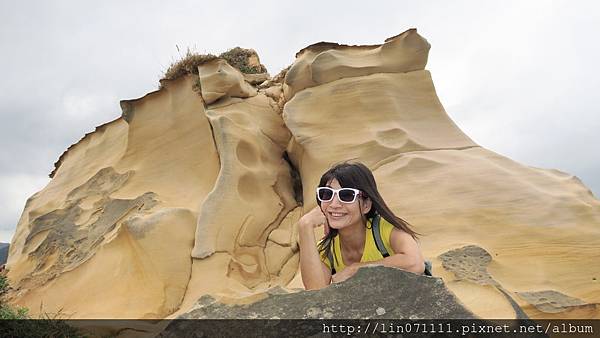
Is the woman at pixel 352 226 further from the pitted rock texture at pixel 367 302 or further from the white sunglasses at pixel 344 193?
the pitted rock texture at pixel 367 302

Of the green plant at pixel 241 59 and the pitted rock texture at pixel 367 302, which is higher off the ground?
the green plant at pixel 241 59

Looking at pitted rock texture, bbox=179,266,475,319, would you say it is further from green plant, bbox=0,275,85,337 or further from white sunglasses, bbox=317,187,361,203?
green plant, bbox=0,275,85,337

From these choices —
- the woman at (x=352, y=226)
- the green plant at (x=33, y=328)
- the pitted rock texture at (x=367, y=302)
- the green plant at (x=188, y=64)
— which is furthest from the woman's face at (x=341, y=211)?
the green plant at (x=188, y=64)

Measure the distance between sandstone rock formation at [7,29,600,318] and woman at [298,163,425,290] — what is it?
1.66 meters

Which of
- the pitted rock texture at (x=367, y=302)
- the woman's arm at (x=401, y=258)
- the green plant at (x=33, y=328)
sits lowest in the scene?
the green plant at (x=33, y=328)

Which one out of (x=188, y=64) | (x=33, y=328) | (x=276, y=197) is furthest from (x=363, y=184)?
(x=188, y=64)

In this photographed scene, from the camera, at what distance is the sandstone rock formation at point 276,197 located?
14.0ft

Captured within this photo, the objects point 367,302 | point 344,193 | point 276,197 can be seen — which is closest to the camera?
point 367,302

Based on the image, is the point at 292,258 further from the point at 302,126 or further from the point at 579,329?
the point at 579,329

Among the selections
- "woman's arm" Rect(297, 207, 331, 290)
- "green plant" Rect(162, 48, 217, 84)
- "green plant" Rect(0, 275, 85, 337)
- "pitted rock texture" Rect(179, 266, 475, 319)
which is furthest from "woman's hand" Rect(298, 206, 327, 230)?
"green plant" Rect(162, 48, 217, 84)

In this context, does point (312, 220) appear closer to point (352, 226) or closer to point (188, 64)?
point (352, 226)

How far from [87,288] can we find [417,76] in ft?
14.6

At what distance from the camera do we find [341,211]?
2279mm

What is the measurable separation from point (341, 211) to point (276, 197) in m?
3.82
